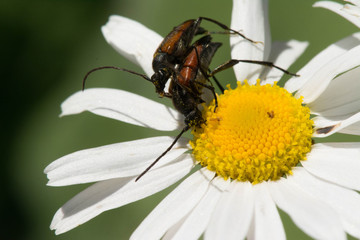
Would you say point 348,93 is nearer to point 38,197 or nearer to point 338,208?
point 338,208

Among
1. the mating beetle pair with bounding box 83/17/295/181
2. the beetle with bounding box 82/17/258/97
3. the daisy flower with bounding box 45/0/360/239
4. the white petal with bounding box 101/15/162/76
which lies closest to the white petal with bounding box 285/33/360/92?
the daisy flower with bounding box 45/0/360/239

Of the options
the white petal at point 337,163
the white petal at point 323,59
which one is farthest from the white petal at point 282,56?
the white petal at point 337,163

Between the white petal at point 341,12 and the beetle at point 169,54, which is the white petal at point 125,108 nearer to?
the beetle at point 169,54

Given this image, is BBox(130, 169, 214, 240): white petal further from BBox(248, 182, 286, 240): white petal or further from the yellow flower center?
BBox(248, 182, 286, 240): white petal

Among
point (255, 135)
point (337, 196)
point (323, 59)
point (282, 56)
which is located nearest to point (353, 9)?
point (323, 59)

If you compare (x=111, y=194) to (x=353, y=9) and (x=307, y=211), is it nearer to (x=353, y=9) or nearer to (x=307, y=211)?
(x=307, y=211)

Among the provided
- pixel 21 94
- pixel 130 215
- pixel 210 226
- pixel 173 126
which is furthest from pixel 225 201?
pixel 21 94
